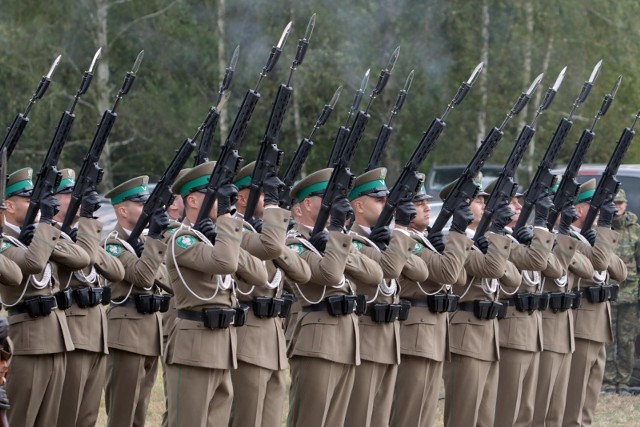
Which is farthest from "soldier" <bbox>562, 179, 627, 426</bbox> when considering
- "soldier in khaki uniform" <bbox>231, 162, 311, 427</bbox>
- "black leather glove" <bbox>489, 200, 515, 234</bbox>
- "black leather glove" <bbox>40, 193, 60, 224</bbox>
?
"black leather glove" <bbox>40, 193, 60, 224</bbox>

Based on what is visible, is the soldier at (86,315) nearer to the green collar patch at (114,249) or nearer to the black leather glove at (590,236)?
the green collar patch at (114,249)

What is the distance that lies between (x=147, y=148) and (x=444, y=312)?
16.9 m

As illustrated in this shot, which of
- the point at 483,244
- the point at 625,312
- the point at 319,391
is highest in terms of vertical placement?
the point at 625,312

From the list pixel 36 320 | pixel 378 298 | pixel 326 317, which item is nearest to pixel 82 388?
pixel 36 320

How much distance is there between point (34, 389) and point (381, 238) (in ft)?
7.46

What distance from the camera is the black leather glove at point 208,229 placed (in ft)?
26.6

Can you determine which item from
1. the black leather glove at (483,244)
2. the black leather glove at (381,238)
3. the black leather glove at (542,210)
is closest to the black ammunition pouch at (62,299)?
the black leather glove at (381,238)

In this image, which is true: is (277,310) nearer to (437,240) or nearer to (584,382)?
(437,240)

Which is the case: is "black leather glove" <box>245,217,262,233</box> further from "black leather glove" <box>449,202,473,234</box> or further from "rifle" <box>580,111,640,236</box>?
"rifle" <box>580,111,640,236</box>

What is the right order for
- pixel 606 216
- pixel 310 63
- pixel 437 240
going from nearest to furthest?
pixel 437 240, pixel 606 216, pixel 310 63

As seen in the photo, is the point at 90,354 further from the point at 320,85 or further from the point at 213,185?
the point at 320,85

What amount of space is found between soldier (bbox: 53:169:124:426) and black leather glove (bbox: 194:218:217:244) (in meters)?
1.04

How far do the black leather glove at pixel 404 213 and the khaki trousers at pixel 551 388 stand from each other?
2064 mm

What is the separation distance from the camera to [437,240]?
380 inches
